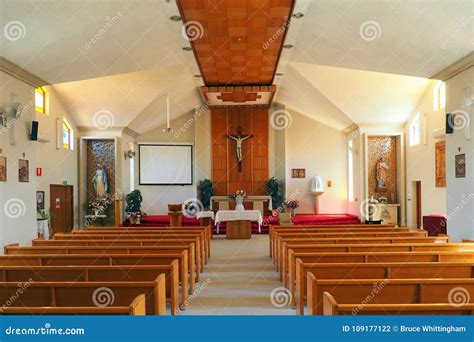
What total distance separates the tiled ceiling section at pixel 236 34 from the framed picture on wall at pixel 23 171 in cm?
365

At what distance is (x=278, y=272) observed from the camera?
776 centimetres

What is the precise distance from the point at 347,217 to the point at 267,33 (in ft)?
30.0

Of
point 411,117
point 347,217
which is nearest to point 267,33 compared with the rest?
point 411,117

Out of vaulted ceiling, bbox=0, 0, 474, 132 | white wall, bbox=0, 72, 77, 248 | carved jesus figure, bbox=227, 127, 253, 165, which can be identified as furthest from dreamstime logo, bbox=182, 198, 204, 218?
white wall, bbox=0, 72, 77, 248

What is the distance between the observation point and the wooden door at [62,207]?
12.6 metres

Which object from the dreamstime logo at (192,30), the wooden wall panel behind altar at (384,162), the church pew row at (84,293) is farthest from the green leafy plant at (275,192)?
the church pew row at (84,293)

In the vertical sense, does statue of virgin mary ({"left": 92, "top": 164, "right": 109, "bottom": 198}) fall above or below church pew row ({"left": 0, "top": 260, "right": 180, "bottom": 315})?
above

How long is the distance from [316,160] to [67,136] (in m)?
8.82

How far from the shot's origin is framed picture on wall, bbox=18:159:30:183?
27.6ft

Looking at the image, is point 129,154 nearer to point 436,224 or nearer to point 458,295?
point 436,224

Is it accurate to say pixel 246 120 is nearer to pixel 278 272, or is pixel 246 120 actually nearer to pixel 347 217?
pixel 347 217

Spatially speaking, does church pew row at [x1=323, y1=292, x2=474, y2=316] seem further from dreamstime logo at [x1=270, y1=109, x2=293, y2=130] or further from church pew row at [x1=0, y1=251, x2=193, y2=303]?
dreamstime logo at [x1=270, y1=109, x2=293, y2=130]

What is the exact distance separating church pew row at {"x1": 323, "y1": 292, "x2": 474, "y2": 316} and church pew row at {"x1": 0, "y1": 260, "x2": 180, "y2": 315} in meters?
2.11

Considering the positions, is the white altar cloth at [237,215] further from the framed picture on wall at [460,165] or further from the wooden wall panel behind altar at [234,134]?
the wooden wall panel behind altar at [234,134]
